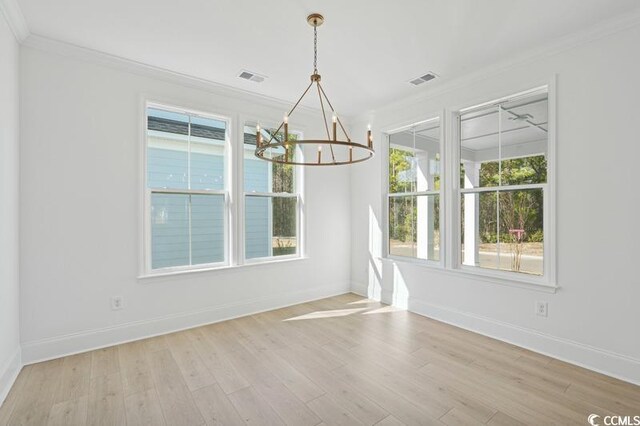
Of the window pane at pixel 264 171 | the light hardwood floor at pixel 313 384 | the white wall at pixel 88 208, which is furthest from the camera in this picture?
the window pane at pixel 264 171

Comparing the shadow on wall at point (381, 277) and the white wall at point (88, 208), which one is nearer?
the white wall at point (88, 208)

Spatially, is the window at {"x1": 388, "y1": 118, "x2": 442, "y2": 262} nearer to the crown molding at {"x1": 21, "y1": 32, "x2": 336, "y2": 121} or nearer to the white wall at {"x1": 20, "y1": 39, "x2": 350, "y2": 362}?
the crown molding at {"x1": 21, "y1": 32, "x2": 336, "y2": 121}

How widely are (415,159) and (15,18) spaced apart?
165 inches

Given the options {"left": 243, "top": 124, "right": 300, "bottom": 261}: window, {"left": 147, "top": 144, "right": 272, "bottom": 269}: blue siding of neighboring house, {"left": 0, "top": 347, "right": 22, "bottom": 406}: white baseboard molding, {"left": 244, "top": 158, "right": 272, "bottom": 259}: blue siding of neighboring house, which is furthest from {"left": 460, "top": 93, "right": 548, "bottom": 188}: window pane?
{"left": 0, "top": 347, "right": 22, "bottom": 406}: white baseboard molding

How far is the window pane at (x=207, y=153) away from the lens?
3.84 m

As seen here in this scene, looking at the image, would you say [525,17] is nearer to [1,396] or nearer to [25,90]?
[25,90]

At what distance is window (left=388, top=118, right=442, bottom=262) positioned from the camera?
414 centimetres

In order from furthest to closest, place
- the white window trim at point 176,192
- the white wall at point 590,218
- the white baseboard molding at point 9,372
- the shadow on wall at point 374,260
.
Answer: the shadow on wall at point 374,260 → the white window trim at point 176,192 → the white wall at point 590,218 → the white baseboard molding at point 9,372

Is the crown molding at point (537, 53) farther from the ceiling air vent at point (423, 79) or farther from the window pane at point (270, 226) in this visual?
the window pane at point (270, 226)

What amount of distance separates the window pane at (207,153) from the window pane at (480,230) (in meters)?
3.00

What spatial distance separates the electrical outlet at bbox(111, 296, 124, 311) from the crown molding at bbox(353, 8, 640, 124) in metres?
4.07

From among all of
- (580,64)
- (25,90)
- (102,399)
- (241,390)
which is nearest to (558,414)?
(241,390)

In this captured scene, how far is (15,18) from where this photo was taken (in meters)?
2.49

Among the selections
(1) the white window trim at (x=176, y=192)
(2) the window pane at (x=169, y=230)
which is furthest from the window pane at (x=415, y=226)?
(2) the window pane at (x=169, y=230)
